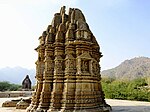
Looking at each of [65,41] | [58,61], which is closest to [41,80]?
[58,61]

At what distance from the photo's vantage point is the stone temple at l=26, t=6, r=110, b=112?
884 centimetres

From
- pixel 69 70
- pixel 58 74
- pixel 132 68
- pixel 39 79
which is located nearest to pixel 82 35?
pixel 69 70

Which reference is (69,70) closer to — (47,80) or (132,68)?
(47,80)

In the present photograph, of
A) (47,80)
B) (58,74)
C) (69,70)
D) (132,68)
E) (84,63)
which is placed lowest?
(47,80)

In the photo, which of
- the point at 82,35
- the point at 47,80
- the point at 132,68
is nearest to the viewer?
the point at 82,35

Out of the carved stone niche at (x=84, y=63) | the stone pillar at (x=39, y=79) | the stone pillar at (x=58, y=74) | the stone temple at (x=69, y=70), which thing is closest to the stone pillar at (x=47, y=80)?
the stone temple at (x=69, y=70)

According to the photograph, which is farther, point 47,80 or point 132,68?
point 132,68

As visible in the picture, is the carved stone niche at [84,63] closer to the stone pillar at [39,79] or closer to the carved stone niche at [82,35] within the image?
the carved stone niche at [82,35]

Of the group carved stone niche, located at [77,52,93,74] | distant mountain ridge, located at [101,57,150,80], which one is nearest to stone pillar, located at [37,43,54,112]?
carved stone niche, located at [77,52,93,74]

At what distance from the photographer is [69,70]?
29.9 ft

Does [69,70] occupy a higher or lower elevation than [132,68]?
lower

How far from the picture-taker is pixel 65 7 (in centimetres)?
1096

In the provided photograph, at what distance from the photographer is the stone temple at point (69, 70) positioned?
29.0ft

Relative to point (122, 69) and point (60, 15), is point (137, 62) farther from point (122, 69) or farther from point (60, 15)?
point (60, 15)
